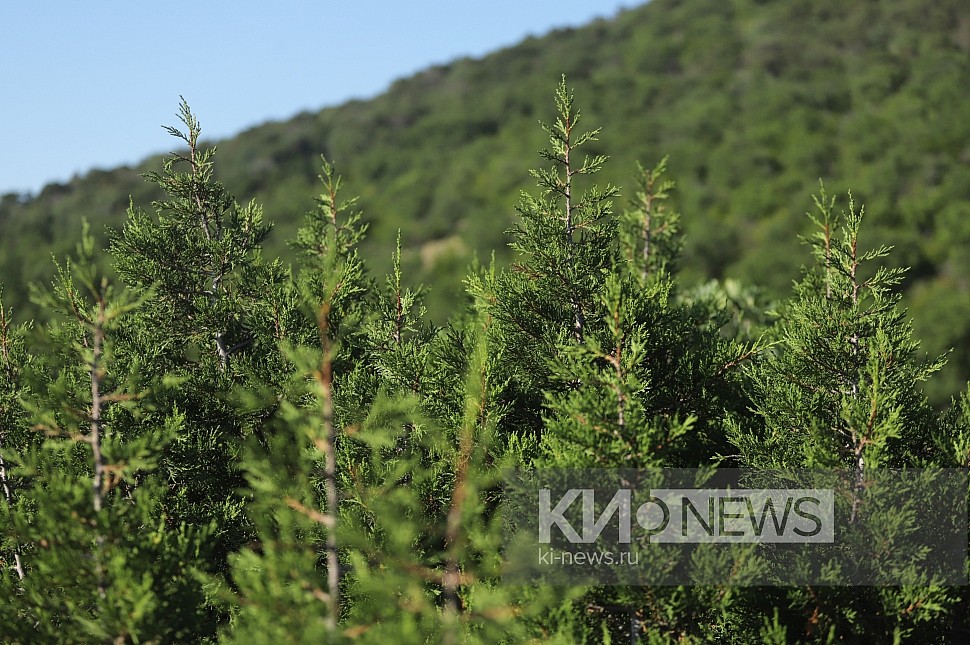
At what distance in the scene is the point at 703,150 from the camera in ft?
206

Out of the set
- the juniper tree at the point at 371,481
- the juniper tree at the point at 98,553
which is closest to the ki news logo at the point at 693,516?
the juniper tree at the point at 371,481

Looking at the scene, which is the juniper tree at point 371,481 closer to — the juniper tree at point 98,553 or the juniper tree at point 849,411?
the juniper tree at point 98,553

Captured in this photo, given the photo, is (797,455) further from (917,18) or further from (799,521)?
(917,18)

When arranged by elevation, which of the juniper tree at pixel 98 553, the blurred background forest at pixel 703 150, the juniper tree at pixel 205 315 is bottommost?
the juniper tree at pixel 98 553

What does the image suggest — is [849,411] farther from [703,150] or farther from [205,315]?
[703,150]

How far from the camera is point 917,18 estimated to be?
67.8 metres

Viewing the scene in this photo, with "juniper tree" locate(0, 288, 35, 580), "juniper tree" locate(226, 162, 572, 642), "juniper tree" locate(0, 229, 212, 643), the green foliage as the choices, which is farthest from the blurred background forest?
"juniper tree" locate(0, 229, 212, 643)

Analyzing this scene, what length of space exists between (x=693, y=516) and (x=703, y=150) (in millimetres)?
58884

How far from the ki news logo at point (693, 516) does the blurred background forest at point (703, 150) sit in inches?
1243

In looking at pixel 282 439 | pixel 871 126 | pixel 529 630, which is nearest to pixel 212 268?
pixel 282 439

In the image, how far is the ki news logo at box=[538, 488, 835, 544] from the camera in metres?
8.74

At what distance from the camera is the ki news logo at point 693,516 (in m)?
8.74

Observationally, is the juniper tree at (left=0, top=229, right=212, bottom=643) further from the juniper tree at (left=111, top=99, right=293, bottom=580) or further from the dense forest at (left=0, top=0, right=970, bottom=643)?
the juniper tree at (left=111, top=99, right=293, bottom=580)

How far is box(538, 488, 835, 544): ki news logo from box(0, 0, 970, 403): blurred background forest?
31.6 m
